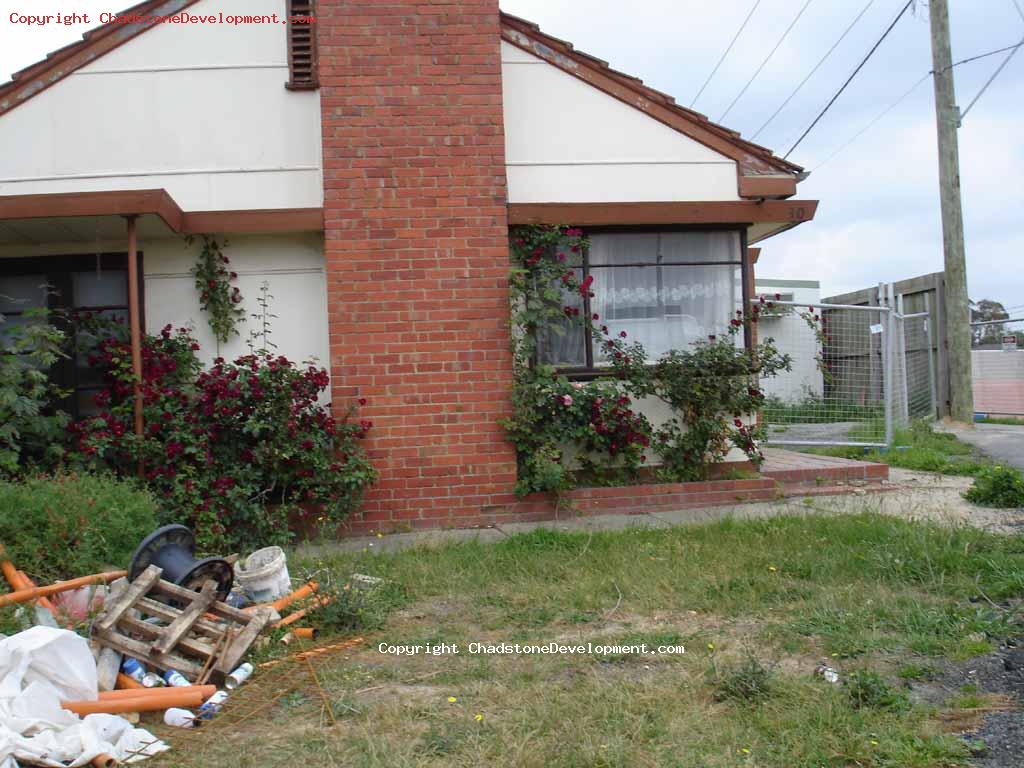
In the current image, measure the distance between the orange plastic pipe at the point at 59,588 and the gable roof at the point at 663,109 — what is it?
233 inches

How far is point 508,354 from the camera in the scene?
316 inches

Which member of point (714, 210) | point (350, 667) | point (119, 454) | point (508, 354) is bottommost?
point (350, 667)

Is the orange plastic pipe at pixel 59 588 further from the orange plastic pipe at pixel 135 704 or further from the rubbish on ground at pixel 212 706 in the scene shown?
the rubbish on ground at pixel 212 706

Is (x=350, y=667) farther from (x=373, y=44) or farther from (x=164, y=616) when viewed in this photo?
(x=373, y=44)

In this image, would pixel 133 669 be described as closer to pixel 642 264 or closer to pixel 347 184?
pixel 347 184

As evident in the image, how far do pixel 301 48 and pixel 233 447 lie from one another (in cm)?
371

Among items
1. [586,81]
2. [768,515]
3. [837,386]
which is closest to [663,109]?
[586,81]

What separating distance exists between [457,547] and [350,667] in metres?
2.39

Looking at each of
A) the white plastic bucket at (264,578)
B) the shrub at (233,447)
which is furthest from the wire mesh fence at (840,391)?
the white plastic bucket at (264,578)

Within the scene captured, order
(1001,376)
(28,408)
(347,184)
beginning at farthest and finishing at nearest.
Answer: (1001,376) → (347,184) → (28,408)

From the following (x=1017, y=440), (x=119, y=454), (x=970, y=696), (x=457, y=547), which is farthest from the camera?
(x=1017, y=440)

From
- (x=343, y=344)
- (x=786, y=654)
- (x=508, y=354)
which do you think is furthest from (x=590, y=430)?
(x=786, y=654)

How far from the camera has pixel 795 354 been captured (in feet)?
38.8

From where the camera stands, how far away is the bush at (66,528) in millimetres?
5109
